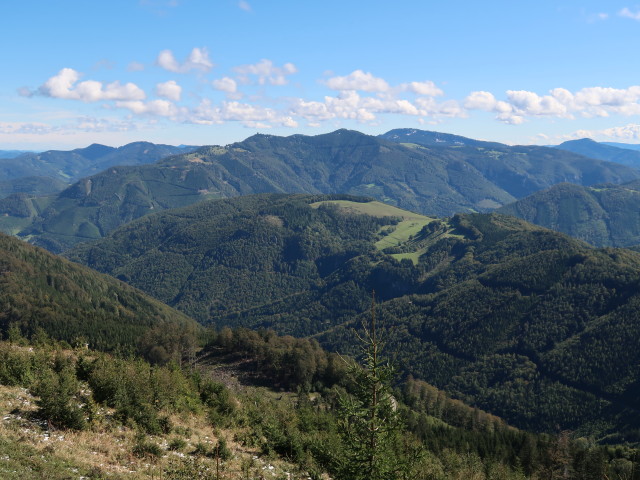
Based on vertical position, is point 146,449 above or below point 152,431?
above

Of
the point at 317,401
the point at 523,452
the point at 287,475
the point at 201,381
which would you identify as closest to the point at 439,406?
the point at 523,452

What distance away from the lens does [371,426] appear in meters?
24.8

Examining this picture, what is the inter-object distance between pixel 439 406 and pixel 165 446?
5818 inches

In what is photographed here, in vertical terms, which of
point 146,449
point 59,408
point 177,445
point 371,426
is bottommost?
point 177,445

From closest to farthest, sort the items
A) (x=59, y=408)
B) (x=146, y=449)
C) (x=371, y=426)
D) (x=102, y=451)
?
1. (x=371, y=426)
2. (x=102, y=451)
3. (x=59, y=408)
4. (x=146, y=449)

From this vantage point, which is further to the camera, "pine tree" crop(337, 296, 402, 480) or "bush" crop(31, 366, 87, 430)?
"bush" crop(31, 366, 87, 430)

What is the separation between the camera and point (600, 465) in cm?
9138

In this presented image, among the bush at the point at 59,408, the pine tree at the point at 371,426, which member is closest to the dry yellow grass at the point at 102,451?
the bush at the point at 59,408

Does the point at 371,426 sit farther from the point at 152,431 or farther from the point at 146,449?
the point at 152,431

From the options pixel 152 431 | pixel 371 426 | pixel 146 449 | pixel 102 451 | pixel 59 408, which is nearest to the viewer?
pixel 371 426

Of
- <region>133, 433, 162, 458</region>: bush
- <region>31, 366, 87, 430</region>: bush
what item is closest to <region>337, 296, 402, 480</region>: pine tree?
<region>133, 433, 162, 458</region>: bush

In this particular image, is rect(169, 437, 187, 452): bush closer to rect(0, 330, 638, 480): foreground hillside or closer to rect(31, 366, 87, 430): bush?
rect(0, 330, 638, 480): foreground hillside

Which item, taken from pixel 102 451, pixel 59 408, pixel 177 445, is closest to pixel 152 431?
pixel 177 445

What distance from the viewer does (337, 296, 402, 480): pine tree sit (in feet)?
79.9
